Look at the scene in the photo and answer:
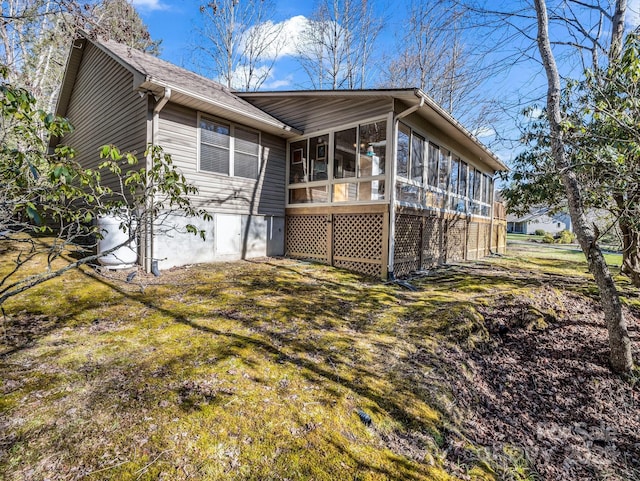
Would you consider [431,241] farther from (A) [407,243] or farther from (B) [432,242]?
(A) [407,243]

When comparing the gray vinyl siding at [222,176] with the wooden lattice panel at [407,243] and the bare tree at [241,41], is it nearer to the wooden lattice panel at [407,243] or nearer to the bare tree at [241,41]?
the wooden lattice panel at [407,243]

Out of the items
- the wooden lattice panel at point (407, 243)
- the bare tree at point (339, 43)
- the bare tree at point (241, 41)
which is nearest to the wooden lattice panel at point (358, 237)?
the wooden lattice panel at point (407, 243)

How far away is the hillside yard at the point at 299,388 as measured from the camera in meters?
2.09

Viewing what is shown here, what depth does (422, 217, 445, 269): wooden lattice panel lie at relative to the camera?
29.8 feet

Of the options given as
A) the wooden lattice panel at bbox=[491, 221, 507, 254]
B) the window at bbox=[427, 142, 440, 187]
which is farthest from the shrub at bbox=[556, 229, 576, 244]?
the window at bbox=[427, 142, 440, 187]

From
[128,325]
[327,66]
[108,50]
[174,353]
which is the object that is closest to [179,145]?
[108,50]

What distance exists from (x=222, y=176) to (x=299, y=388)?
6425 mm

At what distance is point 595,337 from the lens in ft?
17.2

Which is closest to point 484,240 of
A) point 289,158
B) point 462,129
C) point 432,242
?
point 432,242

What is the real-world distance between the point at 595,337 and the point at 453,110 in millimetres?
17248

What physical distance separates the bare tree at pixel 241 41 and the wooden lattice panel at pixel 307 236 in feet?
43.3

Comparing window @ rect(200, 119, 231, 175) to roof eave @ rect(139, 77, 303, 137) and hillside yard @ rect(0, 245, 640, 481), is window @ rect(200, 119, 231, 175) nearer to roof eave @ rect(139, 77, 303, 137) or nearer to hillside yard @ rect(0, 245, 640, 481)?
roof eave @ rect(139, 77, 303, 137)

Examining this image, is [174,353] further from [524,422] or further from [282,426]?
[524,422]

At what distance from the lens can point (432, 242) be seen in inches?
377
